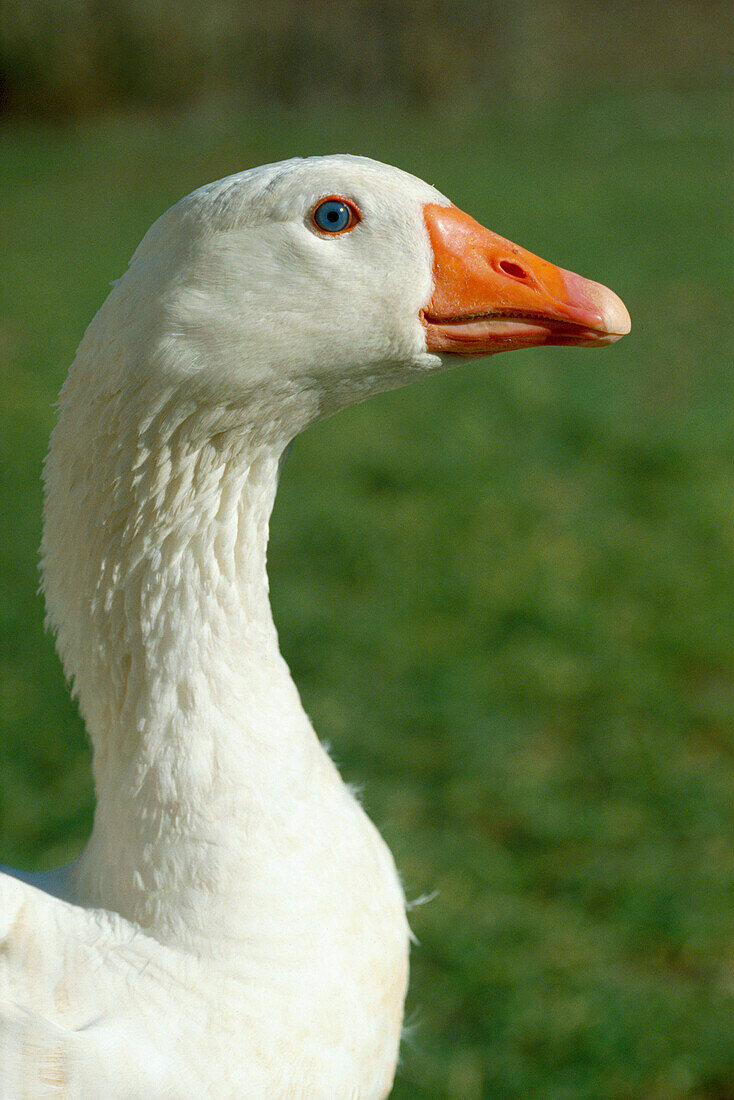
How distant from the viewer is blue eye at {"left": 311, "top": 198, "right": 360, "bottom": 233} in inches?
61.1

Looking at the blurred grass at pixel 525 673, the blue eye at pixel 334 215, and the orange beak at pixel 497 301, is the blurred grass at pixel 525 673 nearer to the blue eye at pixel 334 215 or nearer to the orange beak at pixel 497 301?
the orange beak at pixel 497 301

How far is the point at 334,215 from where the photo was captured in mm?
1561

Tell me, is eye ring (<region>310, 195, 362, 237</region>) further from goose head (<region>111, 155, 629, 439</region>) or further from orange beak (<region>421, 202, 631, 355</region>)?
orange beak (<region>421, 202, 631, 355</region>)

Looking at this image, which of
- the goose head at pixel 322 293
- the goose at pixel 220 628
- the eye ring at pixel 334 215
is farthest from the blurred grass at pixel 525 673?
the eye ring at pixel 334 215

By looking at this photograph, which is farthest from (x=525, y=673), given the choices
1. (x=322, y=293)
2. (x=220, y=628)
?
(x=322, y=293)

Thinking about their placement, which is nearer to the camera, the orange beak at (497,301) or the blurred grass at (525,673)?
the orange beak at (497,301)

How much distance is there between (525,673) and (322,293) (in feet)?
9.32

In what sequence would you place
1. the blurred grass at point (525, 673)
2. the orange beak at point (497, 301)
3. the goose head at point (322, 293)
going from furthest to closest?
the blurred grass at point (525, 673) → the orange beak at point (497, 301) → the goose head at point (322, 293)

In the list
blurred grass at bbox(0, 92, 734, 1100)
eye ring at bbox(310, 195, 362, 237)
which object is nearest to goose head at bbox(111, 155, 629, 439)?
eye ring at bbox(310, 195, 362, 237)

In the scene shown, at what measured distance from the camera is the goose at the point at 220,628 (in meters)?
1.53

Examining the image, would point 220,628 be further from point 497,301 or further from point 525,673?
point 525,673

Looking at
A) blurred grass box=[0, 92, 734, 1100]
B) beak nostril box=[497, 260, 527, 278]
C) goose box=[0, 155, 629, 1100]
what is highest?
beak nostril box=[497, 260, 527, 278]

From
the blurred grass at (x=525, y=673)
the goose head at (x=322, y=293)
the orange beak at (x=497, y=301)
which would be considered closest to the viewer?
the goose head at (x=322, y=293)

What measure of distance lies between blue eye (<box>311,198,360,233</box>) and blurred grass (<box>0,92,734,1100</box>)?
78.5 inches
